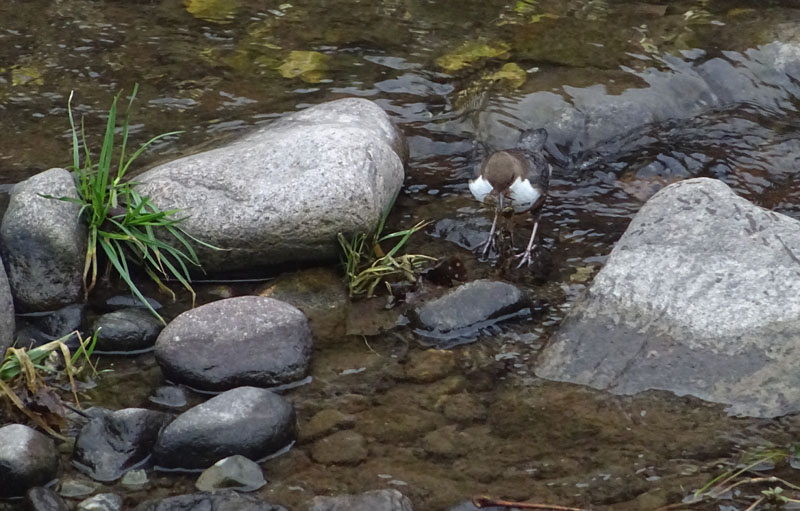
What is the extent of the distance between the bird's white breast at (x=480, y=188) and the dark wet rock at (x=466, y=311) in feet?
3.21

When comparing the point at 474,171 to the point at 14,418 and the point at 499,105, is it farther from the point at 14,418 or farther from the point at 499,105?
the point at 14,418

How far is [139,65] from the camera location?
27.6 ft

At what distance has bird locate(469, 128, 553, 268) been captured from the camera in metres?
6.27

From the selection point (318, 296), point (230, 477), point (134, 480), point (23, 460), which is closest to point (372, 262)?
point (318, 296)

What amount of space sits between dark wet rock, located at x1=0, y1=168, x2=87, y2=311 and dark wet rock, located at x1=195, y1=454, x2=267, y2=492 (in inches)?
67.2

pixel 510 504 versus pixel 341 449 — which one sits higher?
pixel 510 504

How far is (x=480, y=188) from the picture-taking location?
6418 mm

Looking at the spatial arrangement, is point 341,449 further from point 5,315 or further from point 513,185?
point 513,185

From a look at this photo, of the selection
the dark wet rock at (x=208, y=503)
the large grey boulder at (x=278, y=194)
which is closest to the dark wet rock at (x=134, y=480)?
the dark wet rock at (x=208, y=503)

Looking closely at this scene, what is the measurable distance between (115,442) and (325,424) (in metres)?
0.92

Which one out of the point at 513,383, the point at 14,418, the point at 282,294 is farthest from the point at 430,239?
the point at 14,418

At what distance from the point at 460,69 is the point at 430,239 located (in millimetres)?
2517

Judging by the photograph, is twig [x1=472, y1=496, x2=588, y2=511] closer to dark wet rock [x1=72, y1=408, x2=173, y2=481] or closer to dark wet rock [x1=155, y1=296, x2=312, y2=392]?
dark wet rock [x1=155, y1=296, x2=312, y2=392]

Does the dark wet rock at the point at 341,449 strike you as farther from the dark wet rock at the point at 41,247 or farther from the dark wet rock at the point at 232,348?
the dark wet rock at the point at 41,247
